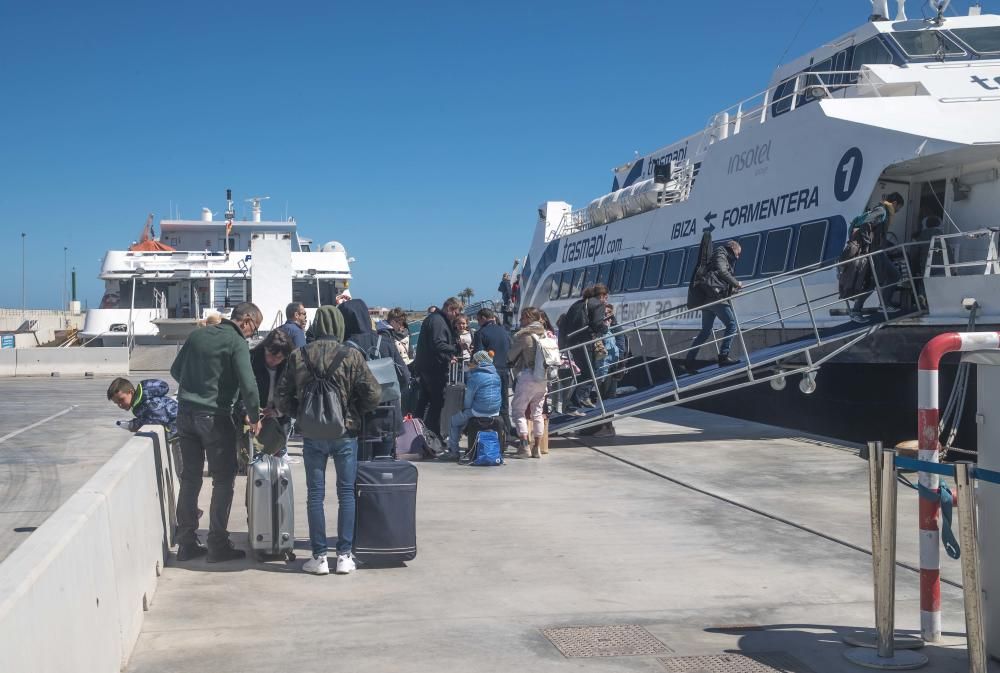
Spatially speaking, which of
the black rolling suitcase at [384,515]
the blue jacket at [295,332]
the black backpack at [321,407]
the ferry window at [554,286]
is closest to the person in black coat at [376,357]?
the blue jacket at [295,332]

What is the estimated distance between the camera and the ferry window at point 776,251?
46.8 ft

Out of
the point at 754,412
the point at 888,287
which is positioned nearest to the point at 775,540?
the point at 888,287

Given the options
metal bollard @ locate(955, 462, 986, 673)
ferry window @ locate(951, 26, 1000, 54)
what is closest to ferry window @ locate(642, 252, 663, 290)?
ferry window @ locate(951, 26, 1000, 54)

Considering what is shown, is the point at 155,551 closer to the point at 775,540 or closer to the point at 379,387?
the point at 379,387

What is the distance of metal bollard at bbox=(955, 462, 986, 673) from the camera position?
4.45 metres

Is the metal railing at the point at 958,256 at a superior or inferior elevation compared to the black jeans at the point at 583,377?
superior

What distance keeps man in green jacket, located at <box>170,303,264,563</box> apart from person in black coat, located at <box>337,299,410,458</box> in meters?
1.44

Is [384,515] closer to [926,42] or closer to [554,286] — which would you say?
[926,42]

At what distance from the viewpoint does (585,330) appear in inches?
510

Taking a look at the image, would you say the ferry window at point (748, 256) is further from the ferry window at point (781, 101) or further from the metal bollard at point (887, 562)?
the metal bollard at point (887, 562)

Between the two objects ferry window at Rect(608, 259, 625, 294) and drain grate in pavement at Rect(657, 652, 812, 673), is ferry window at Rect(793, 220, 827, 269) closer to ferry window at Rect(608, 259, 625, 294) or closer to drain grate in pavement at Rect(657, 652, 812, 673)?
ferry window at Rect(608, 259, 625, 294)

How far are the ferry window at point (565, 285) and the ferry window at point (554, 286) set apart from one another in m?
0.23

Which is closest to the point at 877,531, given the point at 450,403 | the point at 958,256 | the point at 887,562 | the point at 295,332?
the point at 887,562

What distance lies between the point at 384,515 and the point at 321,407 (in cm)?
85
